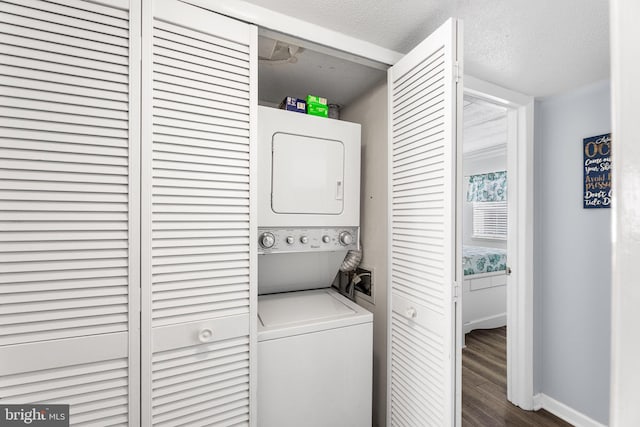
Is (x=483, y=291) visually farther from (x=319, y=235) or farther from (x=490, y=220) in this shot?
(x=319, y=235)

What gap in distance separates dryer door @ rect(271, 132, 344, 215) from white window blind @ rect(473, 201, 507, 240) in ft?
14.3

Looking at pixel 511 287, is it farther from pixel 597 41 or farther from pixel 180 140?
pixel 180 140

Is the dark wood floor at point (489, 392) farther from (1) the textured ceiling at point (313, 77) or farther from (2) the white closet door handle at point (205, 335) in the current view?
(1) the textured ceiling at point (313, 77)

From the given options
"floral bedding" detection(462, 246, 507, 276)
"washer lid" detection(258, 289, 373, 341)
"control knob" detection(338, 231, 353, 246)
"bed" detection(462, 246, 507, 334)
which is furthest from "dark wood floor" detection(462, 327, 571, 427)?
"control knob" detection(338, 231, 353, 246)

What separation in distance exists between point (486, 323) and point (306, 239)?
131 inches

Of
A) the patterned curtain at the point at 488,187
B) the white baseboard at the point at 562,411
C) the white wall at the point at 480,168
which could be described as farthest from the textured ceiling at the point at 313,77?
the patterned curtain at the point at 488,187

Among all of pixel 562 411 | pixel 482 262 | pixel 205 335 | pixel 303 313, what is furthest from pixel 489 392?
pixel 205 335

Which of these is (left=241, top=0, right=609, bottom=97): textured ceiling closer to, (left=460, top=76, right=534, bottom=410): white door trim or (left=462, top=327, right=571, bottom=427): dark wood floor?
(left=460, top=76, right=534, bottom=410): white door trim

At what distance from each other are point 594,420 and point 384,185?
229cm

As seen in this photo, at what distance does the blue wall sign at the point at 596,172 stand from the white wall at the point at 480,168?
273 centimetres

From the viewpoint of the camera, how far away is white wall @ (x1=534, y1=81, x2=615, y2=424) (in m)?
2.05

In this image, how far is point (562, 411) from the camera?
2236 mm

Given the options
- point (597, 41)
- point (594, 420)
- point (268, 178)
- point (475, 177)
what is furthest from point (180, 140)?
point (475, 177)

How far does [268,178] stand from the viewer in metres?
1.65
